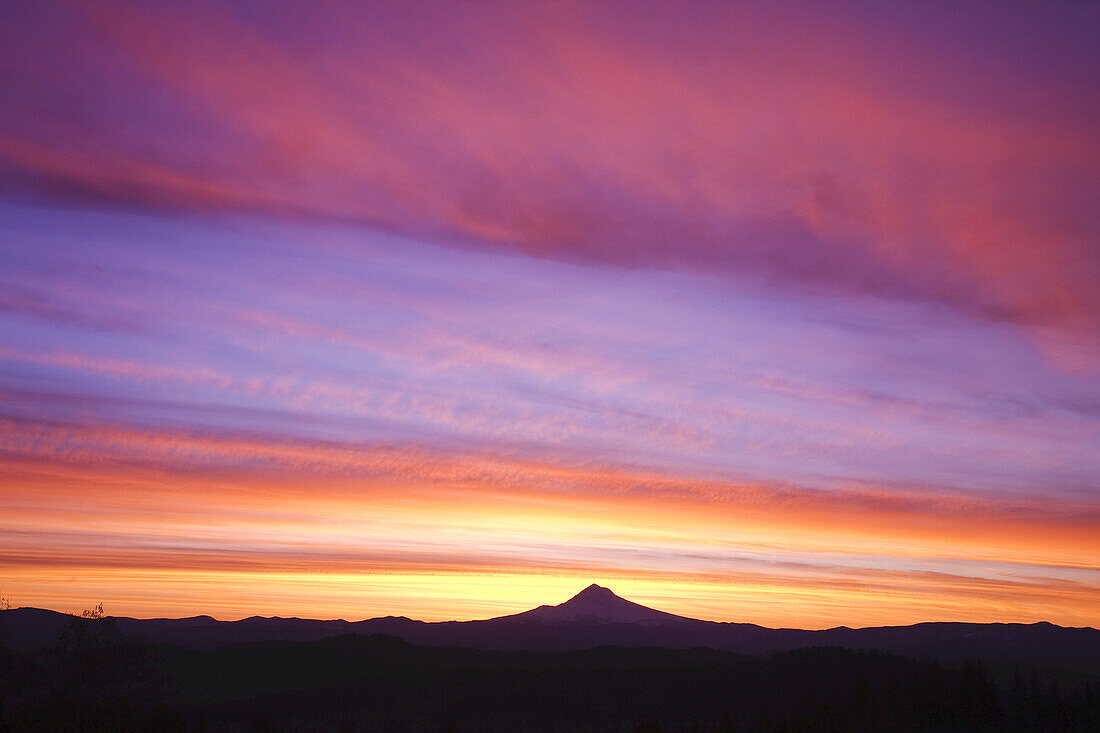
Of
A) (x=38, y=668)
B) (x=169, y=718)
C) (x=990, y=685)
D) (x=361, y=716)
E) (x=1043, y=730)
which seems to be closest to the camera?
(x=169, y=718)

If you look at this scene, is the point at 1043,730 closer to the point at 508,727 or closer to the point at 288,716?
the point at 508,727

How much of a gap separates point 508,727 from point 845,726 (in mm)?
75190

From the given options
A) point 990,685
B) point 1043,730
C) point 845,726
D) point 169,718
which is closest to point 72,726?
point 169,718

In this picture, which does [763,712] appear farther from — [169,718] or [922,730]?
[169,718]

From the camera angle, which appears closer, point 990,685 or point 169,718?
point 169,718

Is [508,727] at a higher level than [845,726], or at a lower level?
lower

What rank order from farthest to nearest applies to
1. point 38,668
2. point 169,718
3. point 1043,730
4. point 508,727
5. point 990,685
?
1. point 508,727
2. point 990,685
3. point 1043,730
4. point 38,668
5. point 169,718

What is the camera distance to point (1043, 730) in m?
122

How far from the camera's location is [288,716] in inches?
7795

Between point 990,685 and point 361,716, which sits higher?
point 990,685

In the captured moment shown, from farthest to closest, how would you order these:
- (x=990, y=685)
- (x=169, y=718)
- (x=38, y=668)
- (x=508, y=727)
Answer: (x=508, y=727) < (x=990, y=685) < (x=38, y=668) < (x=169, y=718)

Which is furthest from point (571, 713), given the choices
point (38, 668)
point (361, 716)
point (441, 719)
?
point (38, 668)

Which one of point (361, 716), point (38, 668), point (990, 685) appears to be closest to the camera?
point (38, 668)

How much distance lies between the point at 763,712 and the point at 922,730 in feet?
97.4
